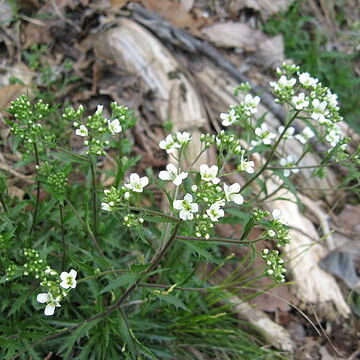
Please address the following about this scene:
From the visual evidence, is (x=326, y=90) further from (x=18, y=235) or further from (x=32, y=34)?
(x=32, y=34)

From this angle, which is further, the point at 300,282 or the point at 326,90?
the point at 300,282

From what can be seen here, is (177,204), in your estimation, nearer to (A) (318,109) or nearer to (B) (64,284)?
(B) (64,284)

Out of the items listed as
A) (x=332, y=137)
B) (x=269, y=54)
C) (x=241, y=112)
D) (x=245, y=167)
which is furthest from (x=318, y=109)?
(x=269, y=54)

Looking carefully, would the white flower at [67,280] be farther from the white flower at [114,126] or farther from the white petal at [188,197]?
the white flower at [114,126]

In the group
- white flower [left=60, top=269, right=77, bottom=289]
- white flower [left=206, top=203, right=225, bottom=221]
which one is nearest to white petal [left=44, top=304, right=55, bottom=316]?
white flower [left=60, top=269, right=77, bottom=289]

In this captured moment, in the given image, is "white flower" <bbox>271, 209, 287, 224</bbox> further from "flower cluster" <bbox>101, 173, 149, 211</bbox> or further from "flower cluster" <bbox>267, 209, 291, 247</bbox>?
"flower cluster" <bbox>101, 173, 149, 211</bbox>

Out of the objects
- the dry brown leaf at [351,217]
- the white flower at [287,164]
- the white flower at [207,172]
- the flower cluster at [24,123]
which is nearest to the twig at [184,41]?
the dry brown leaf at [351,217]

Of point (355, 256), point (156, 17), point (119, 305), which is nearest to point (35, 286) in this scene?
point (119, 305)
